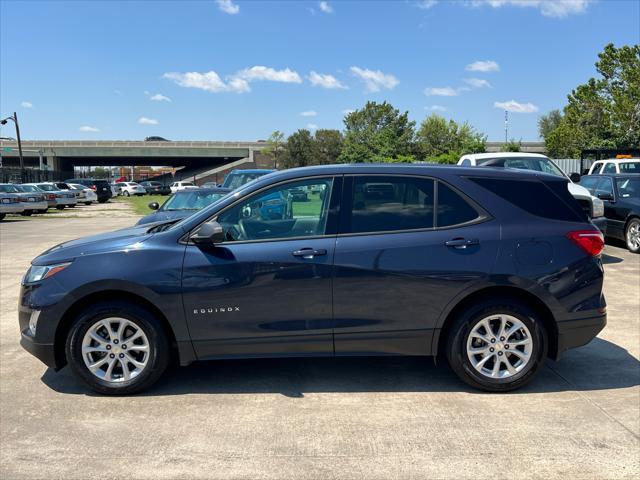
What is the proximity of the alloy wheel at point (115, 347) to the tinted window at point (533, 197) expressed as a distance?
295cm

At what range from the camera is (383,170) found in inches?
174

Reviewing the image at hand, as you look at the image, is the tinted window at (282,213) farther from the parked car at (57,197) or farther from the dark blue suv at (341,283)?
the parked car at (57,197)

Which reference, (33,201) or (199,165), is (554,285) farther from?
(199,165)

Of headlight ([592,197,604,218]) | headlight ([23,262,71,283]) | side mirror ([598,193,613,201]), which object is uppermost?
side mirror ([598,193,613,201])

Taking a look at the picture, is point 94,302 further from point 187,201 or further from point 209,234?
point 187,201

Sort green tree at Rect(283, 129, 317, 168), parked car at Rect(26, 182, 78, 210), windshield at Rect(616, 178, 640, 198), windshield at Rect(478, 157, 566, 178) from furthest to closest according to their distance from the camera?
green tree at Rect(283, 129, 317, 168), parked car at Rect(26, 182, 78, 210), windshield at Rect(616, 178, 640, 198), windshield at Rect(478, 157, 566, 178)

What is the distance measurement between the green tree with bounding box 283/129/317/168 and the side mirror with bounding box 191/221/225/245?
227ft

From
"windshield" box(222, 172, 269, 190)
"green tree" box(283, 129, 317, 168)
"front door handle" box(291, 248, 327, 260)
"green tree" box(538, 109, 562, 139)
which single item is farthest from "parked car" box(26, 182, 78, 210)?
"green tree" box(538, 109, 562, 139)

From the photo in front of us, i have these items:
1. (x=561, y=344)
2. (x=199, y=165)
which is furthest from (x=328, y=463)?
(x=199, y=165)

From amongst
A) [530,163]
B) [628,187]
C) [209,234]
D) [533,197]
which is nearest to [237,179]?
[530,163]

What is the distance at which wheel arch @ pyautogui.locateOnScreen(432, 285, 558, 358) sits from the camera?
4293 millimetres

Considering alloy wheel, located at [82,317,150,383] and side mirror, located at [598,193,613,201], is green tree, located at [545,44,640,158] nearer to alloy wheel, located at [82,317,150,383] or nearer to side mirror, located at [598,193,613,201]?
side mirror, located at [598,193,613,201]

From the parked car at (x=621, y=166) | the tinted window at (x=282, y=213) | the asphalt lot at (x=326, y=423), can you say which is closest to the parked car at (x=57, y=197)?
the parked car at (x=621, y=166)

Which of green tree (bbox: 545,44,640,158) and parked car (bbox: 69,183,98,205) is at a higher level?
green tree (bbox: 545,44,640,158)
